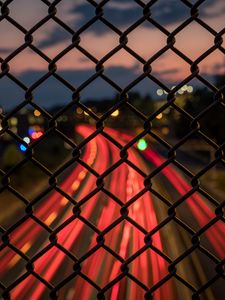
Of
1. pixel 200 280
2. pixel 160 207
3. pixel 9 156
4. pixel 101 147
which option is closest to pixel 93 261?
pixel 200 280

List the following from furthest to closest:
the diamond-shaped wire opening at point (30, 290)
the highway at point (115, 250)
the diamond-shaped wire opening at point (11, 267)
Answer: the diamond-shaped wire opening at point (11, 267) < the diamond-shaped wire opening at point (30, 290) < the highway at point (115, 250)

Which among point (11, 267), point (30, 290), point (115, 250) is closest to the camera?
point (30, 290)

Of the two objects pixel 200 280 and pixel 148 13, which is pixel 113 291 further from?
pixel 148 13

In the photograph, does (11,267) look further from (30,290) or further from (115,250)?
(30,290)

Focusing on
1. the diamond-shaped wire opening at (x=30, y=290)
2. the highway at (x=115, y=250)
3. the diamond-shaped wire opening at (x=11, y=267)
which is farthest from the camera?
the diamond-shaped wire opening at (x=11, y=267)

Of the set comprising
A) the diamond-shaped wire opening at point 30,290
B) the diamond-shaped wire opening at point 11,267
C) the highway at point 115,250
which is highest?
the highway at point 115,250

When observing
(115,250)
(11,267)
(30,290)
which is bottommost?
(30,290)

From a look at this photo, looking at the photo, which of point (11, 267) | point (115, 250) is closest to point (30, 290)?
point (11, 267)

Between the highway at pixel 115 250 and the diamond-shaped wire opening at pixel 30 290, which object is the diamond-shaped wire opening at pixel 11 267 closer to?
the highway at pixel 115 250

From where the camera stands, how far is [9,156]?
65438 mm

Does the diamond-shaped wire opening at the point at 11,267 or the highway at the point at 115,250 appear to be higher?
the highway at the point at 115,250

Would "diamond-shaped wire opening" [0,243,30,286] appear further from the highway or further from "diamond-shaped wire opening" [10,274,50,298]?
"diamond-shaped wire opening" [10,274,50,298]

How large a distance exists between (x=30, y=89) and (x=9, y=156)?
62675 mm

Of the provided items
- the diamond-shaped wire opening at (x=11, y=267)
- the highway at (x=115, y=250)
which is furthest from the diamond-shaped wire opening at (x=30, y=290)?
the diamond-shaped wire opening at (x=11, y=267)
